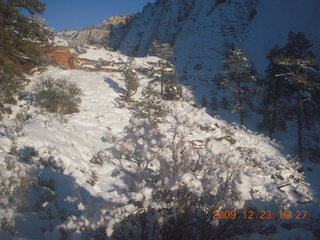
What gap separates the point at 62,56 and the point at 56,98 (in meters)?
11.3

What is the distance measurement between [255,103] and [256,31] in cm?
2021

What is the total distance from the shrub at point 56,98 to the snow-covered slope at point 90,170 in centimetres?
58

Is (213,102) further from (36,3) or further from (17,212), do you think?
(17,212)

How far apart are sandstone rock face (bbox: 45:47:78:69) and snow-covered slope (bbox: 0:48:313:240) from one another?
10678 mm

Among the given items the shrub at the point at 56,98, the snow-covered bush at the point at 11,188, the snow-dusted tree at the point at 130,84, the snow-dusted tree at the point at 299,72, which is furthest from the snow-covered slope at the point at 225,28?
the snow-covered bush at the point at 11,188

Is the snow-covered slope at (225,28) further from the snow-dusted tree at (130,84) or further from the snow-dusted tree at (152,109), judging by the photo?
the snow-dusted tree at (152,109)

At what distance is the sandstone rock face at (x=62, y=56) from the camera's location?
66.0 feet

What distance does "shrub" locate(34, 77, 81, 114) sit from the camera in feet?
36.7

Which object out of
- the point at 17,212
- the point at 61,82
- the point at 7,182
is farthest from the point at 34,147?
the point at 61,82

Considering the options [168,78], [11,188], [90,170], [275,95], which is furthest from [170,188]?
[168,78]

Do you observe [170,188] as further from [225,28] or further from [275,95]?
[225,28]

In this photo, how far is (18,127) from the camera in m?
6.70

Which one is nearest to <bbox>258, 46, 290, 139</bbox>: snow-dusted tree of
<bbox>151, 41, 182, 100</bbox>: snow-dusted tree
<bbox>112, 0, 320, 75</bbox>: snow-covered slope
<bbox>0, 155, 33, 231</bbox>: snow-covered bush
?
<bbox>151, 41, 182, 100</bbox>: snow-dusted tree

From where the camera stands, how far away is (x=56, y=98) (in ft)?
38.3
